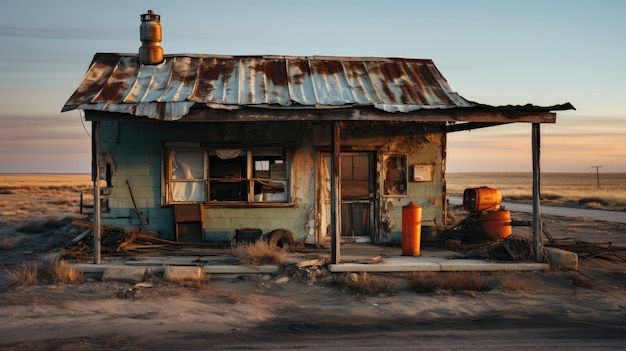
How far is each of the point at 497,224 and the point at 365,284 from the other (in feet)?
15.3

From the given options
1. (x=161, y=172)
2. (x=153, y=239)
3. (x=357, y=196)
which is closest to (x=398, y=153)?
(x=357, y=196)

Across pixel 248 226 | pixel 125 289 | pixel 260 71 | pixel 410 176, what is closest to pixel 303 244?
pixel 248 226

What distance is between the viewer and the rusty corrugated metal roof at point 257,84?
10.5 m

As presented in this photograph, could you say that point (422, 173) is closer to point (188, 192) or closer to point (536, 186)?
point (536, 186)

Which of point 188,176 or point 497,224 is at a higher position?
point 188,176

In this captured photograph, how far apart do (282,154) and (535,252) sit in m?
5.54

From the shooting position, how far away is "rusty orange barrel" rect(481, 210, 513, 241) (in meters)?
12.9

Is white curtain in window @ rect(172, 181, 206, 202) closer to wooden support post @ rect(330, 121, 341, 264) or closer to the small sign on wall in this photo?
wooden support post @ rect(330, 121, 341, 264)

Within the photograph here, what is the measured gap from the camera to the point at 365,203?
13.8 metres

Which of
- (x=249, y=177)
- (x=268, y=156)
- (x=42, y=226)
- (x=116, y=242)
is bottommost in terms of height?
(x=42, y=226)

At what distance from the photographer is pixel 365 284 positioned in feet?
31.0

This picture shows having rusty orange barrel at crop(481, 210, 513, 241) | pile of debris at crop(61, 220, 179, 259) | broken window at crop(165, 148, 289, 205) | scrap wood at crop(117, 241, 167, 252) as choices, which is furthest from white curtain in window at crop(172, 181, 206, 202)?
rusty orange barrel at crop(481, 210, 513, 241)

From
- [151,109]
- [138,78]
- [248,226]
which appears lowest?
[248,226]

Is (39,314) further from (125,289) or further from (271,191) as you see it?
(271,191)
